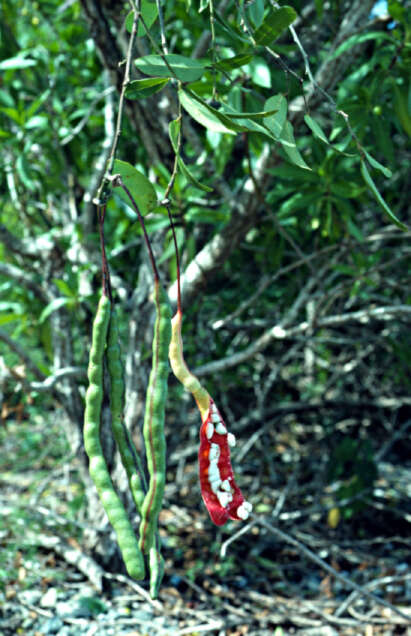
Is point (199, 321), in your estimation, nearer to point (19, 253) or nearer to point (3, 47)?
point (19, 253)

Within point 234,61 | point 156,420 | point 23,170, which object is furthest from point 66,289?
point 156,420

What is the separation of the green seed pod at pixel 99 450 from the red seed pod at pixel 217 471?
0.34 ft

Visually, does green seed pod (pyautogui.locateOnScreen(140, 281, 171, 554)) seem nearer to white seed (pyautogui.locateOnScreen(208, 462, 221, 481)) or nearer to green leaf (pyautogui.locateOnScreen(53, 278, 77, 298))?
white seed (pyautogui.locateOnScreen(208, 462, 221, 481))

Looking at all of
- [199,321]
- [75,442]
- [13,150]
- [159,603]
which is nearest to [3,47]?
[13,150]

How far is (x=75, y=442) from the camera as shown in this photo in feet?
6.90

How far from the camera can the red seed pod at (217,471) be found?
0.75m

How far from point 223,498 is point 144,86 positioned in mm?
546

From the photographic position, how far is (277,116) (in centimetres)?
79

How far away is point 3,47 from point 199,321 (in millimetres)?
1142

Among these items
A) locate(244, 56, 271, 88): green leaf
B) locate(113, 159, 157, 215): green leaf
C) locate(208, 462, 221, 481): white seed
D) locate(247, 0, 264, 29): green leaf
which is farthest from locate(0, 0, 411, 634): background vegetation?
locate(208, 462, 221, 481): white seed

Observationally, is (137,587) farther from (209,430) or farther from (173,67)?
(173,67)

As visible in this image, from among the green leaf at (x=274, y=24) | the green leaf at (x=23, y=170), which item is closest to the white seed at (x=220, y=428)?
the green leaf at (x=274, y=24)

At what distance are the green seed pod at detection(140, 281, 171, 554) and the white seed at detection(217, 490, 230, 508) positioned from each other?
0.07 m

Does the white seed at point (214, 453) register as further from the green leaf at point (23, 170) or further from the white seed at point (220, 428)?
the green leaf at point (23, 170)
